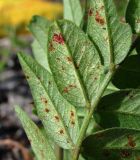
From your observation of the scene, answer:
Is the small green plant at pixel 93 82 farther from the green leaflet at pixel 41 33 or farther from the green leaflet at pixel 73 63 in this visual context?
the green leaflet at pixel 41 33

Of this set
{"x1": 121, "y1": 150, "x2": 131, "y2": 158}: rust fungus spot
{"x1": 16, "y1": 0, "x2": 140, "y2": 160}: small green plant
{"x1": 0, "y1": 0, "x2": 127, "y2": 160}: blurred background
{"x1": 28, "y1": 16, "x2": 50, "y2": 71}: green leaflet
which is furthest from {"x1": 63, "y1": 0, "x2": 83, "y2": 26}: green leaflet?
{"x1": 0, "y1": 0, "x2": 127, "y2": 160}: blurred background

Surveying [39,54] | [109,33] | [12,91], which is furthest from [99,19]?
[12,91]

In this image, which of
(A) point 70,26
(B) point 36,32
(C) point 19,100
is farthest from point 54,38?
(C) point 19,100

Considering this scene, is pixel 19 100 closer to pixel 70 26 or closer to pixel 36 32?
pixel 36 32

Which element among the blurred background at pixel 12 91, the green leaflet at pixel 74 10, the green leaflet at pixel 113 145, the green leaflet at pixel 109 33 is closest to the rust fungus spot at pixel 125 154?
the green leaflet at pixel 113 145

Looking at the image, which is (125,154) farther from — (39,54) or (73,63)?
(39,54)

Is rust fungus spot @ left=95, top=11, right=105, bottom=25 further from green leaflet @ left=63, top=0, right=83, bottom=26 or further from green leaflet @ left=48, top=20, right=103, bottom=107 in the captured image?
green leaflet @ left=63, top=0, right=83, bottom=26
